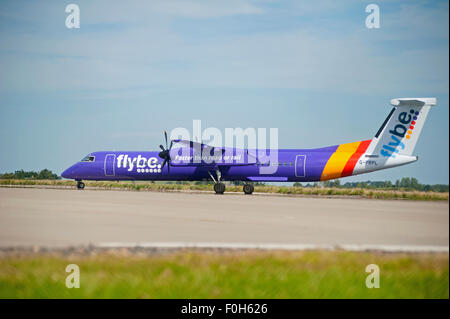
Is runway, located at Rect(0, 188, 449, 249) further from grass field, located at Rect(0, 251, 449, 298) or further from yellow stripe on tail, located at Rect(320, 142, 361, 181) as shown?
yellow stripe on tail, located at Rect(320, 142, 361, 181)

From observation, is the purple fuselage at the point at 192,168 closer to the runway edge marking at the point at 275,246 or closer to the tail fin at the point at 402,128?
the tail fin at the point at 402,128

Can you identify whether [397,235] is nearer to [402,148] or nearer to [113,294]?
[113,294]

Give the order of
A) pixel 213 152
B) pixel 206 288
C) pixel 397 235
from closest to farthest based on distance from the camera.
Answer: pixel 206 288 < pixel 397 235 < pixel 213 152

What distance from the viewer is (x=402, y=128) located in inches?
1217

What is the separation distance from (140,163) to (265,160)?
10267 mm

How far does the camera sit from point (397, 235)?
12.4 m

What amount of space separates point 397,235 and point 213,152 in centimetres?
2494

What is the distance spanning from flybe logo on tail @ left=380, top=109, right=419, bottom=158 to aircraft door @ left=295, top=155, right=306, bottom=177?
5571 millimetres

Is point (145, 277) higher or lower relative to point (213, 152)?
lower

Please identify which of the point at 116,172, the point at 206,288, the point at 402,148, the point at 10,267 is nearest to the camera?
the point at 206,288

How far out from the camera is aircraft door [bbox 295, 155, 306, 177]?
34625 mm

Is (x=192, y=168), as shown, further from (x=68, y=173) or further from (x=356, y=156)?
(x=356, y=156)

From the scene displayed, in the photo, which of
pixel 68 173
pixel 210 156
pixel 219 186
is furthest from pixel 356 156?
pixel 68 173
